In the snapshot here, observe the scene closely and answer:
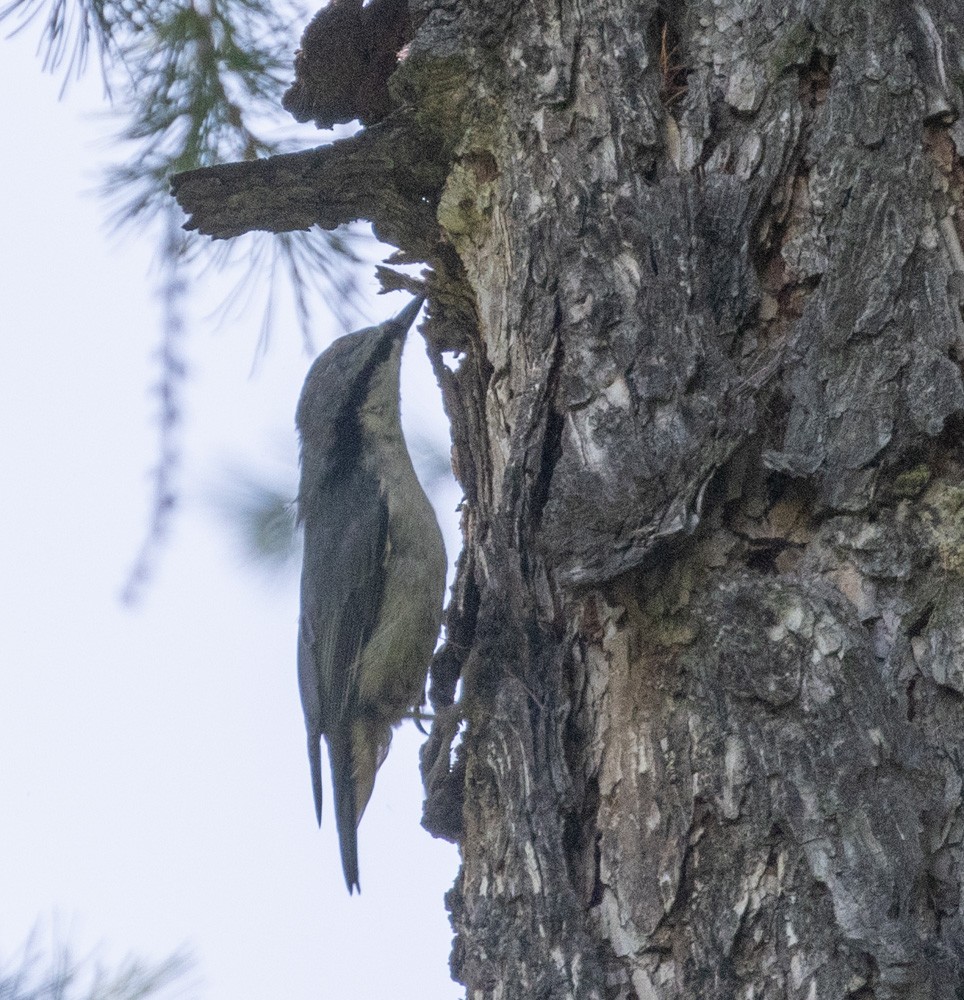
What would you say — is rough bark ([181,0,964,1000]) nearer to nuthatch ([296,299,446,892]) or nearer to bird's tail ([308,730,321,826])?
nuthatch ([296,299,446,892])

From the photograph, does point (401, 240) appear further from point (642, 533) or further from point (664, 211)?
point (642, 533)

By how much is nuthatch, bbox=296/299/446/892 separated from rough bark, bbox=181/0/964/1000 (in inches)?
46.6

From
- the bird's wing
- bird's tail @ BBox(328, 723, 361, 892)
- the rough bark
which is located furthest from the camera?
the bird's wing

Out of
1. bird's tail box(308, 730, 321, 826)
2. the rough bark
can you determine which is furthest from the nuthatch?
the rough bark

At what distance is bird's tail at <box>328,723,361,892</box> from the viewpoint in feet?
11.0

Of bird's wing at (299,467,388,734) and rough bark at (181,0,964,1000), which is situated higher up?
bird's wing at (299,467,388,734)

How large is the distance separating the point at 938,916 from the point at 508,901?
2.10ft

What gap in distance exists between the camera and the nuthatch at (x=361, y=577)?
345cm

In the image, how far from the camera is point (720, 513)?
1.85m

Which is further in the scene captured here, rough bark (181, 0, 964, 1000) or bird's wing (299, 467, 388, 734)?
bird's wing (299, 467, 388, 734)

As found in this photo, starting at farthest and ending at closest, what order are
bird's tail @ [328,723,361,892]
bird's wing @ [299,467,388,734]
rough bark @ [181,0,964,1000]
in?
bird's wing @ [299,467,388,734]
bird's tail @ [328,723,361,892]
rough bark @ [181,0,964,1000]

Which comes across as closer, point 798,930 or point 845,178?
point 798,930

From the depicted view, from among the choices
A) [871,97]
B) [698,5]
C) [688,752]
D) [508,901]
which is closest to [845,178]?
[871,97]

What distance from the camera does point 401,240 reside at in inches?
104
